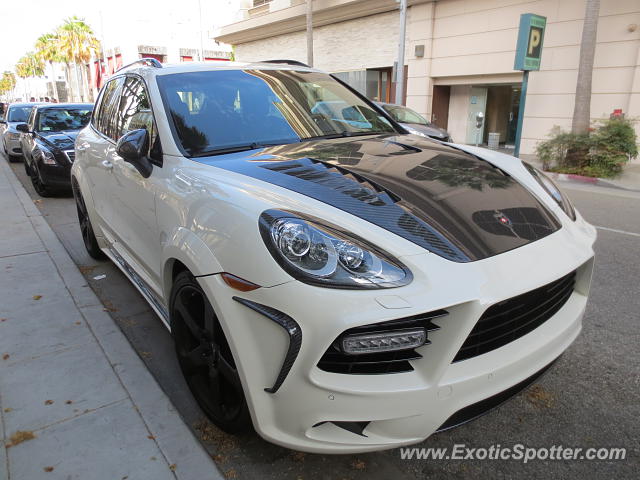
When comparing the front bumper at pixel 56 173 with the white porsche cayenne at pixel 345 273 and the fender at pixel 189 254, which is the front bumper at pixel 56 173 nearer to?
the white porsche cayenne at pixel 345 273

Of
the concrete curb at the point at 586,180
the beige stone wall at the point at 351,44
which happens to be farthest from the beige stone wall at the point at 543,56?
the concrete curb at the point at 586,180

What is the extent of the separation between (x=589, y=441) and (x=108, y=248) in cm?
365

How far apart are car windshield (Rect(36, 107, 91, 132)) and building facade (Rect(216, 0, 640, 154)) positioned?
38.5 feet

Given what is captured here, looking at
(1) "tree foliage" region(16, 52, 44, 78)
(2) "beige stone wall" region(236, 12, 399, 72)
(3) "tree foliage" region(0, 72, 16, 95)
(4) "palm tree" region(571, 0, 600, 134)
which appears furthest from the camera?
(3) "tree foliage" region(0, 72, 16, 95)

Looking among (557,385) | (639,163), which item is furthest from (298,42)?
(557,385)

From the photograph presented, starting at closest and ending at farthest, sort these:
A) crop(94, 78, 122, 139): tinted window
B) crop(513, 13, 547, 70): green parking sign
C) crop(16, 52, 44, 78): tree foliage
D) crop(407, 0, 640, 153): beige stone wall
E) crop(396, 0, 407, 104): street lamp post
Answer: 1. crop(94, 78, 122, 139): tinted window
2. crop(513, 13, 547, 70): green parking sign
3. crop(407, 0, 640, 153): beige stone wall
4. crop(396, 0, 407, 104): street lamp post
5. crop(16, 52, 44, 78): tree foliage

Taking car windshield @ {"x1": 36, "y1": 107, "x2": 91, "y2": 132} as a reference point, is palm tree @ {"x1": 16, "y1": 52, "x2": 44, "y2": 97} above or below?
above

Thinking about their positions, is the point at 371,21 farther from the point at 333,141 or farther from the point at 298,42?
the point at 333,141

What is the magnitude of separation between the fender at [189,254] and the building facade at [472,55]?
44.3 feet

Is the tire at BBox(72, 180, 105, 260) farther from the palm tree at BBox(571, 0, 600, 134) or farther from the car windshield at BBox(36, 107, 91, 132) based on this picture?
the palm tree at BBox(571, 0, 600, 134)

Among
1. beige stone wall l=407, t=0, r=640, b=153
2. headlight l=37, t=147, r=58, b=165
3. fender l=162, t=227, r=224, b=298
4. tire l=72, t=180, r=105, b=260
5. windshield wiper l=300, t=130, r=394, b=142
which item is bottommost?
tire l=72, t=180, r=105, b=260

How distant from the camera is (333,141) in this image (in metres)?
2.86

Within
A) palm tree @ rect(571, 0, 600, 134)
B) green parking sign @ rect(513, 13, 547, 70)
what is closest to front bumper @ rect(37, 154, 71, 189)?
green parking sign @ rect(513, 13, 547, 70)

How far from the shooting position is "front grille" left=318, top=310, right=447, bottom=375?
5.10 feet
